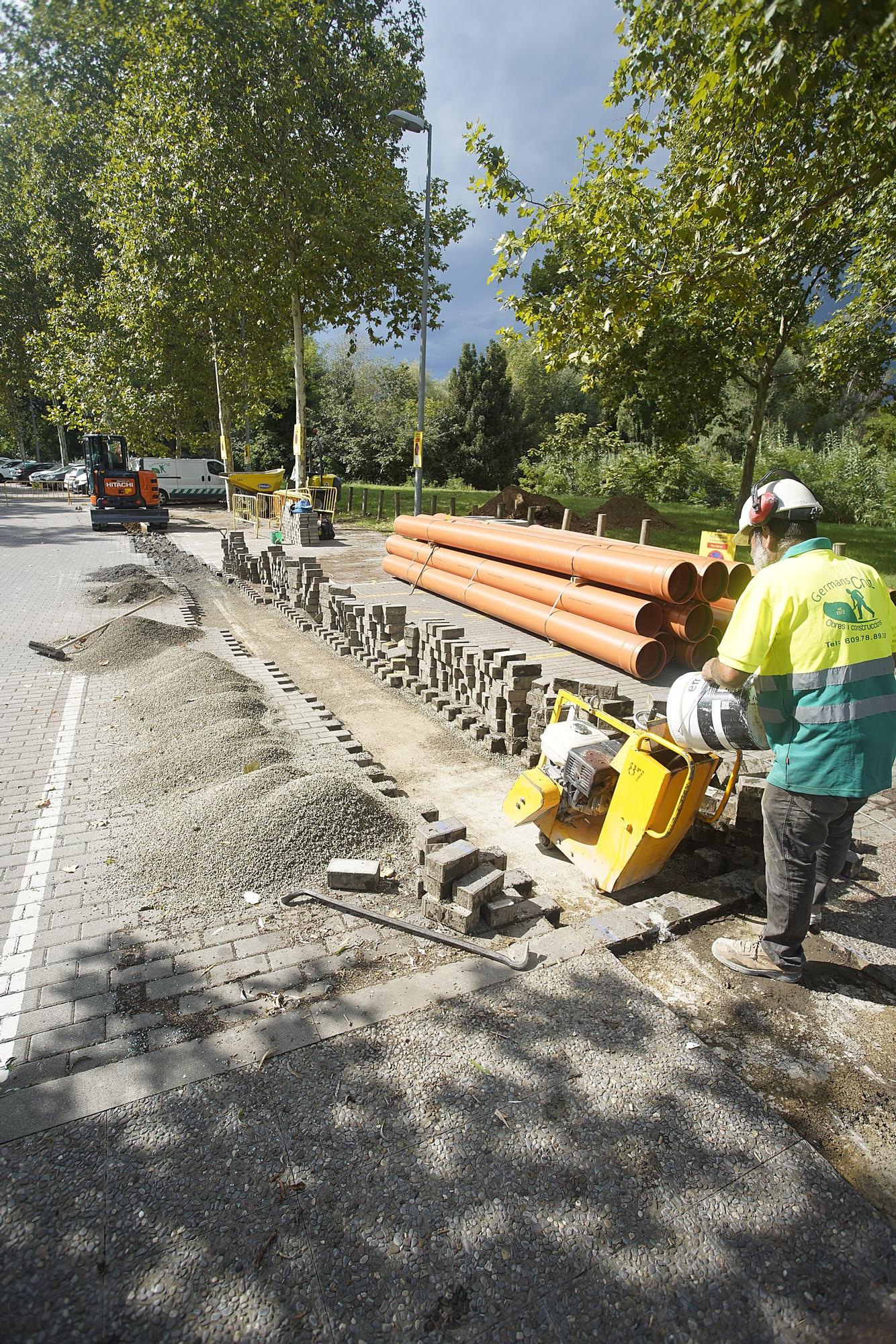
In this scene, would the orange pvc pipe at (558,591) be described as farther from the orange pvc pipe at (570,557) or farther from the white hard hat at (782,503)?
the white hard hat at (782,503)

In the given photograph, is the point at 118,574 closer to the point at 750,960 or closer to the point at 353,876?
the point at 353,876

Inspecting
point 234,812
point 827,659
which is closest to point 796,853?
point 827,659

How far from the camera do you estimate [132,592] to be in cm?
1317

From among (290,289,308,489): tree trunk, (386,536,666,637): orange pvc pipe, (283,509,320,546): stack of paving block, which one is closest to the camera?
(386,536,666,637): orange pvc pipe

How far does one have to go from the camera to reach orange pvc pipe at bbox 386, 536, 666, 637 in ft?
28.6

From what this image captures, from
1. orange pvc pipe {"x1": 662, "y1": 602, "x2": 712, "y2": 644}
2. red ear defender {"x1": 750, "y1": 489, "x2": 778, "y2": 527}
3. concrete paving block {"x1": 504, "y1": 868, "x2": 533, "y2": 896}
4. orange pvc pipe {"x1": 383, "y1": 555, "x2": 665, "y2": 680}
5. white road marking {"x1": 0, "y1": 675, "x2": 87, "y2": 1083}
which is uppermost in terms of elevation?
red ear defender {"x1": 750, "y1": 489, "x2": 778, "y2": 527}

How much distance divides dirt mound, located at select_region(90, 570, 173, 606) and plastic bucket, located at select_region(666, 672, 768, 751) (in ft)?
37.3

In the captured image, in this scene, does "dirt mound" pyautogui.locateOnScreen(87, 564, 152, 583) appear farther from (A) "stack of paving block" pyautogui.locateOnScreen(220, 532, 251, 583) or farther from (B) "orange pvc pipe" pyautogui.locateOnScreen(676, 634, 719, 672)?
(B) "orange pvc pipe" pyautogui.locateOnScreen(676, 634, 719, 672)

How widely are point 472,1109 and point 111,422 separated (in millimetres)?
35696

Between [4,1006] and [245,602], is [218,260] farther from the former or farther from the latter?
[4,1006]

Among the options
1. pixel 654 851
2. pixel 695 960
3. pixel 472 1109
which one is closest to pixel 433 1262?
pixel 472 1109

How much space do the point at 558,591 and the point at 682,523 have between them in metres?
17.4

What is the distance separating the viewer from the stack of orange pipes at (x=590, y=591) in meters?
8.52

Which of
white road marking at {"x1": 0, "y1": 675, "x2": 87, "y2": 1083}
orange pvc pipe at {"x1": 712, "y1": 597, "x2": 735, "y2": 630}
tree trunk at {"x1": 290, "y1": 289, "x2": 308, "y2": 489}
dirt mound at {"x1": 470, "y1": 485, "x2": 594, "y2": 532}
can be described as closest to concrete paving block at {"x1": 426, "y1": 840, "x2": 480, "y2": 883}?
white road marking at {"x1": 0, "y1": 675, "x2": 87, "y2": 1083}
